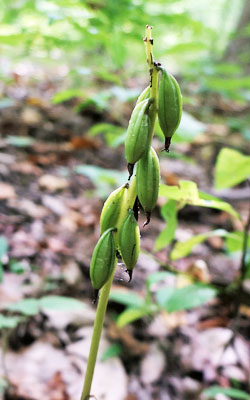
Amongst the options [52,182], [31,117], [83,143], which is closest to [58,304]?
[52,182]

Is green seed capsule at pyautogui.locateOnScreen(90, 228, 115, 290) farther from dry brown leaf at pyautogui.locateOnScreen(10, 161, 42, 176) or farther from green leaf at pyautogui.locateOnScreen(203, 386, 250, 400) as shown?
dry brown leaf at pyautogui.locateOnScreen(10, 161, 42, 176)

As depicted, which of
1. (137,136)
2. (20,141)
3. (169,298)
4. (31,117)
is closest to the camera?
(137,136)

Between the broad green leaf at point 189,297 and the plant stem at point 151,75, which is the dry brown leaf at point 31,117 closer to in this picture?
the broad green leaf at point 189,297

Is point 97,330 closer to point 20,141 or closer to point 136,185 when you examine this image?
point 136,185

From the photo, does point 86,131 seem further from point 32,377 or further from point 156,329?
point 32,377

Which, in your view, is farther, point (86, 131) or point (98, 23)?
point (86, 131)

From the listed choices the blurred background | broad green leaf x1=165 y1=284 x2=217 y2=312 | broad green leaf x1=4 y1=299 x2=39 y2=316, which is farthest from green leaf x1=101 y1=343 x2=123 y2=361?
broad green leaf x1=4 y1=299 x2=39 y2=316

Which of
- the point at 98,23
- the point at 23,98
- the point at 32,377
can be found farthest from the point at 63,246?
the point at 23,98
